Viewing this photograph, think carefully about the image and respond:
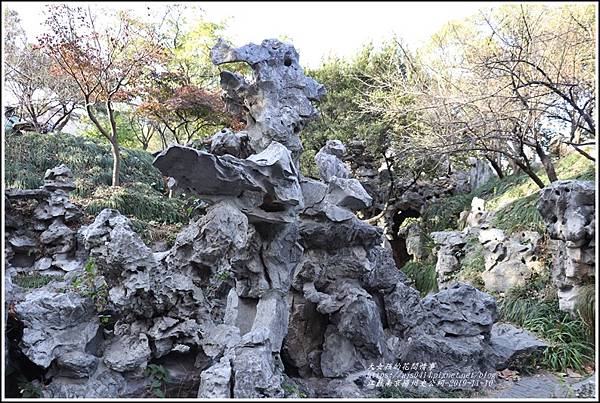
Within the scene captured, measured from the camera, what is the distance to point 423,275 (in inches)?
407

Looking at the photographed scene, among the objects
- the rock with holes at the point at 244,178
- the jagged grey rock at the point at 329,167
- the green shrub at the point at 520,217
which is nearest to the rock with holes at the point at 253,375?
the rock with holes at the point at 244,178

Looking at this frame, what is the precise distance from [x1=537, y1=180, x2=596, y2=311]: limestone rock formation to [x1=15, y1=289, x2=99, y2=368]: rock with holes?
15.2 feet

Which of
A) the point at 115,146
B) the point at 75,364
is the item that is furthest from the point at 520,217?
the point at 115,146

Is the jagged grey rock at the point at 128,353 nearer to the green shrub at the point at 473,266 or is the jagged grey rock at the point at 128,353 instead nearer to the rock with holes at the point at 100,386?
the rock with holes at the point at 100,386

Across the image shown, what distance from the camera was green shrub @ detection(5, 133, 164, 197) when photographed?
9867mm

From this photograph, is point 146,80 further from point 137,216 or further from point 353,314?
point 353,314

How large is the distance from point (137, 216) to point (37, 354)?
6.48 metres

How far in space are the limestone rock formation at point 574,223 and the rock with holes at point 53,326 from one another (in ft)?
15.2

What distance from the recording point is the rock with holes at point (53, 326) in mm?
3254

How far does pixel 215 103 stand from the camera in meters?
11.0

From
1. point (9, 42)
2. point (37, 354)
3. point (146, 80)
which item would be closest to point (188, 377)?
point (37, 354)

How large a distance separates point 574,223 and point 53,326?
4878 mm

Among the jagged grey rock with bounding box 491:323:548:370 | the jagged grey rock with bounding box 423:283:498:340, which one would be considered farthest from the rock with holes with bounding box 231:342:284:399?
the jagged grey rock with bounding box 491:323:548:370

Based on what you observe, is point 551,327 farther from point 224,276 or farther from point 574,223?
point 224,276
